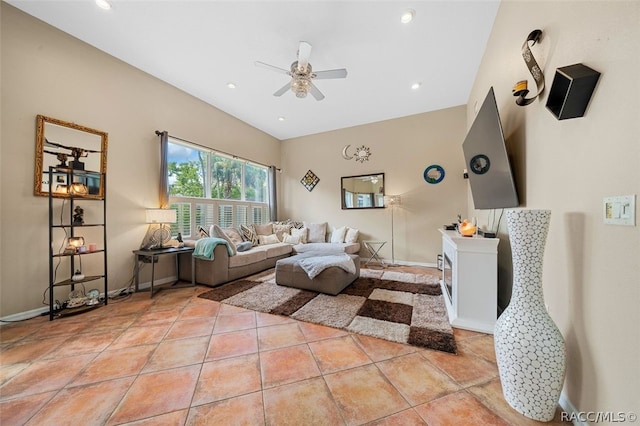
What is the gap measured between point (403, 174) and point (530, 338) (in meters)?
4.01

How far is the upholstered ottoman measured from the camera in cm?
284

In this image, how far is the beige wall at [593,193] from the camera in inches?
32.2

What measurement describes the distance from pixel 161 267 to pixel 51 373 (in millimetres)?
2060

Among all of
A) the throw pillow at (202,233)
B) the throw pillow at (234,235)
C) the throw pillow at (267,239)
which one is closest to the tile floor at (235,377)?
the throw pillow at (202,233)

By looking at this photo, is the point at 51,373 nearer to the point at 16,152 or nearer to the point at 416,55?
the point at 16,152

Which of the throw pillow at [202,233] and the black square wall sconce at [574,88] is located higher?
the black square wall sconce at [574,88]

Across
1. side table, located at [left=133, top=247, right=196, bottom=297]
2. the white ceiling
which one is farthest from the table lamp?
the white ceiling

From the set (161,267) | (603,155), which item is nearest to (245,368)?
(603,155)

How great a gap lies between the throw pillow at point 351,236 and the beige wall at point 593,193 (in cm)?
351

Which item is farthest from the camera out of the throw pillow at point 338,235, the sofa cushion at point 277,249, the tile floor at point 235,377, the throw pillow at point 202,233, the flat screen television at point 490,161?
the throw pillow at point 338,235

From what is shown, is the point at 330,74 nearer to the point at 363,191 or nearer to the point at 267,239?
the point at 363,191

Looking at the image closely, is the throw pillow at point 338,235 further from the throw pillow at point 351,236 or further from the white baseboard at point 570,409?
the white baseboard at point 570,409

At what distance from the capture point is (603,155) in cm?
95

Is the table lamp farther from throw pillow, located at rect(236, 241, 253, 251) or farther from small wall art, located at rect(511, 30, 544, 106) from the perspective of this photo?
small wall art, located at rect(511, 30, 544, 106)
